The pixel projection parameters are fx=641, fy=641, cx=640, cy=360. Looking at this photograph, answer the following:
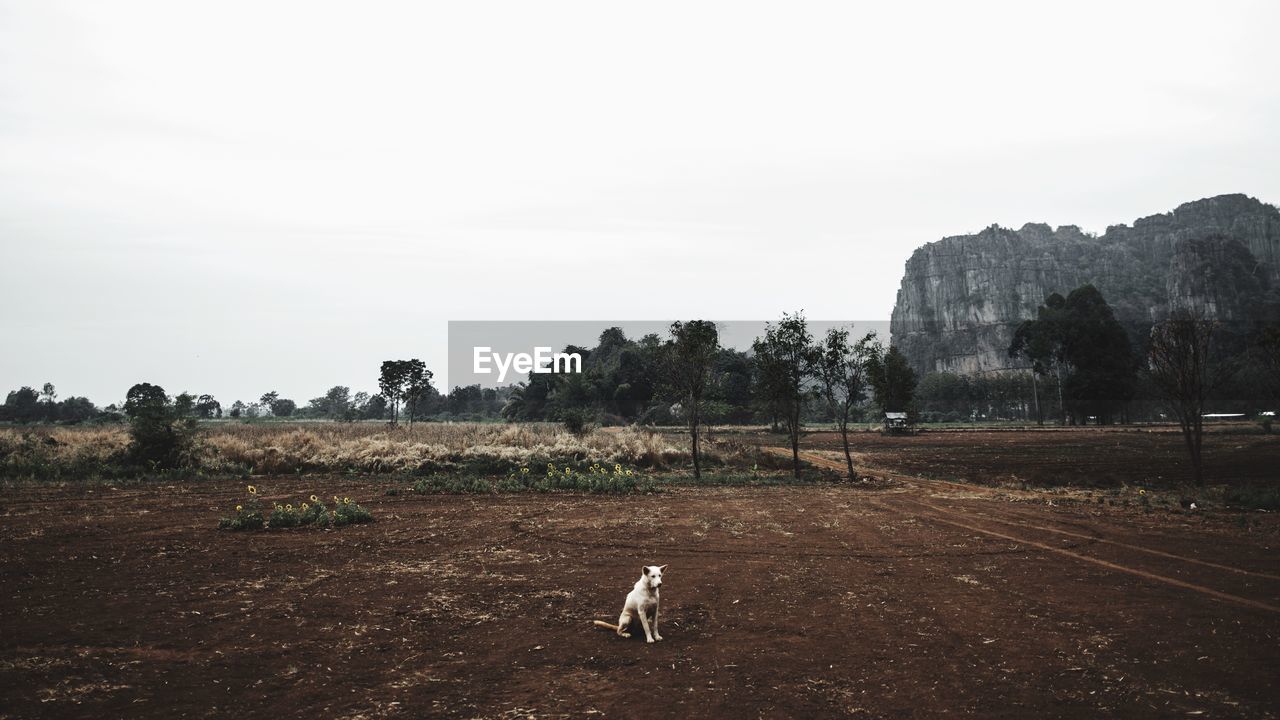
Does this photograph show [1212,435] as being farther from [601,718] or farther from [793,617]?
[601,718]

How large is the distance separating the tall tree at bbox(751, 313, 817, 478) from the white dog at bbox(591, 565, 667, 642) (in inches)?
840

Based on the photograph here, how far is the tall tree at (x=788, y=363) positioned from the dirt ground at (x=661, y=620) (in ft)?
44.1

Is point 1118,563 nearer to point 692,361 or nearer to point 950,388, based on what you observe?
point 692,361

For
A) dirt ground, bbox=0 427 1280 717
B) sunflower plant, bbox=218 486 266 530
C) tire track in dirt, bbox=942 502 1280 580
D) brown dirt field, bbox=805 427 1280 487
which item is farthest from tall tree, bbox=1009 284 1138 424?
sunflower plant, bbox=218 486 266 530

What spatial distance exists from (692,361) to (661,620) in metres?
20.4

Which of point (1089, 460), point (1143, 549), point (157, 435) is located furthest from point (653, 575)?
point (1089, 460)

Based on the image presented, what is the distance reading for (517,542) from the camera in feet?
42.5

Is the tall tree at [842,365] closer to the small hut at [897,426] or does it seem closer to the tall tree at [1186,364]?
the tall tree at [1186,364]

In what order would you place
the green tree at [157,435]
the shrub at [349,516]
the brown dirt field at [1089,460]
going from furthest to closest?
the green tree at [157,435]
the brown dirt field at [1089,460]
the shrub at [349,516]

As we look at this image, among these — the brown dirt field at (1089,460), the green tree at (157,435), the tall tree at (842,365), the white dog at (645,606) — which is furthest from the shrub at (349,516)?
the brown dirt field at (1089,460)

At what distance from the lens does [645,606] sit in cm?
712

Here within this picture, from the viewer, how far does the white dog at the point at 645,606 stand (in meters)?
7.03

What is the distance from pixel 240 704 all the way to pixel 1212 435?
198ft

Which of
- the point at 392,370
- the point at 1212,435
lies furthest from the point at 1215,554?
the point at 392,370
